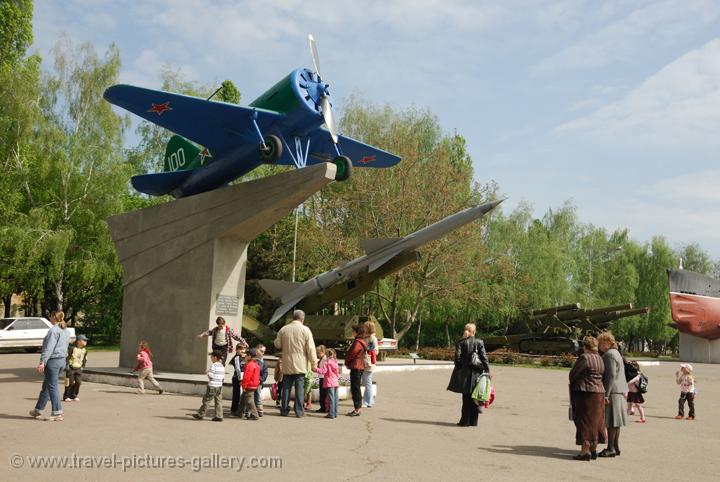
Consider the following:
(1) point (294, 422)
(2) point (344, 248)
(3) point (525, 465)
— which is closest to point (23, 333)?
(2) point (344, 248)

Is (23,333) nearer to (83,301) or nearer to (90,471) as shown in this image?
(83,301)

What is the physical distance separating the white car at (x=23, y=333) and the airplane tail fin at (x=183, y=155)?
10.6 meters

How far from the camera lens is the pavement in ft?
20.6

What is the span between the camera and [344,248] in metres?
29.7

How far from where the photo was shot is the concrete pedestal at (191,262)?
13.5 meters

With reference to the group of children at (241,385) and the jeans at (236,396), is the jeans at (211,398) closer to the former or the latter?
the group of children at (241,385)

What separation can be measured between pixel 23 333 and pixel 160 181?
12.4 meters

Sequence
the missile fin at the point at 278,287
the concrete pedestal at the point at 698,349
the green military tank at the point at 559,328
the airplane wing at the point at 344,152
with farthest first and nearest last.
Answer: the concrete pedestal at the point at 698,349
the green military tank at the point at 559,328
the missile fin at the point at 278,287
the airplane wing at the point at 344,152

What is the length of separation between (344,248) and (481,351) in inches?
803

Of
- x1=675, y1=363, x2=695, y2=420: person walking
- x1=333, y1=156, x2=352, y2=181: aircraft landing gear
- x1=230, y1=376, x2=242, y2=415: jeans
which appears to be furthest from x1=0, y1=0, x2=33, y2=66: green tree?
x1=675, y1=363, x2=695, y2=420: person walking

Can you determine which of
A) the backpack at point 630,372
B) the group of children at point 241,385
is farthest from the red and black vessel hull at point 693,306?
the group of children at point 241,385

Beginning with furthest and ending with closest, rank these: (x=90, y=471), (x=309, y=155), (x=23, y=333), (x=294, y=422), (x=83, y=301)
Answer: (x=83, y=301) < (x=23, y=333) < (x=309, y=155) < (x=294, y=422) < (x=90, y=471)

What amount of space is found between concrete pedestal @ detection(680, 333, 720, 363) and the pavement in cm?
2880

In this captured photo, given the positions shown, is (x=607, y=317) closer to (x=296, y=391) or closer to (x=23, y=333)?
(x=296, y=391)
